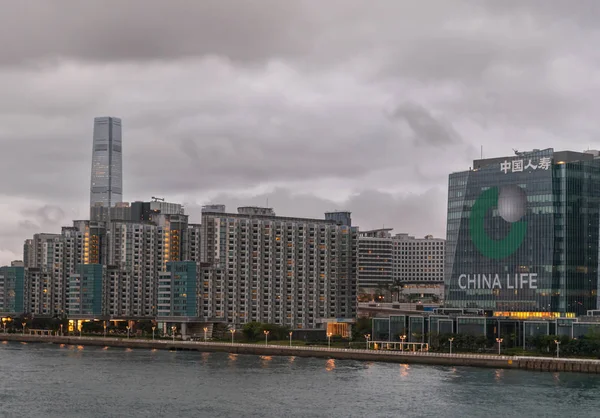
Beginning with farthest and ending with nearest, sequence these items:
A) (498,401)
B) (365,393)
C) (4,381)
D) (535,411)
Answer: (4,381) → (365,393) → (498,401) → (535,411)

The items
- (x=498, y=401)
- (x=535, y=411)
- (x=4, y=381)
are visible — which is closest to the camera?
(x=535, y=411)

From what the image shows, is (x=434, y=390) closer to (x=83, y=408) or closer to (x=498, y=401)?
(x=498, y=401)

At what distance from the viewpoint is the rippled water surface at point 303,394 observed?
147125 millimetres

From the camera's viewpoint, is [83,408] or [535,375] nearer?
[83,408]

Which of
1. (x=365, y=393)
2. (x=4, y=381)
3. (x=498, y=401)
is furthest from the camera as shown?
(x=4, y=381)

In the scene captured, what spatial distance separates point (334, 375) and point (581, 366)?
4457 centimetres

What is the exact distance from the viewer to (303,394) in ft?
540

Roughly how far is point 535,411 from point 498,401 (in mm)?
10133

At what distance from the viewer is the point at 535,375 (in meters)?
192

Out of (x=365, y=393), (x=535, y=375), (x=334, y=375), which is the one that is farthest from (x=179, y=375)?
(x=535, y=375)

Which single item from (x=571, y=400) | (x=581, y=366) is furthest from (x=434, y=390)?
(x=581, y=366)

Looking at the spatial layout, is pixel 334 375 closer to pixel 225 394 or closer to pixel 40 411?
pixel 225 394

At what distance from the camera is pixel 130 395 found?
165750 millimetres

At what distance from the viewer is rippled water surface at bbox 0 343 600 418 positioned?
147 metres
